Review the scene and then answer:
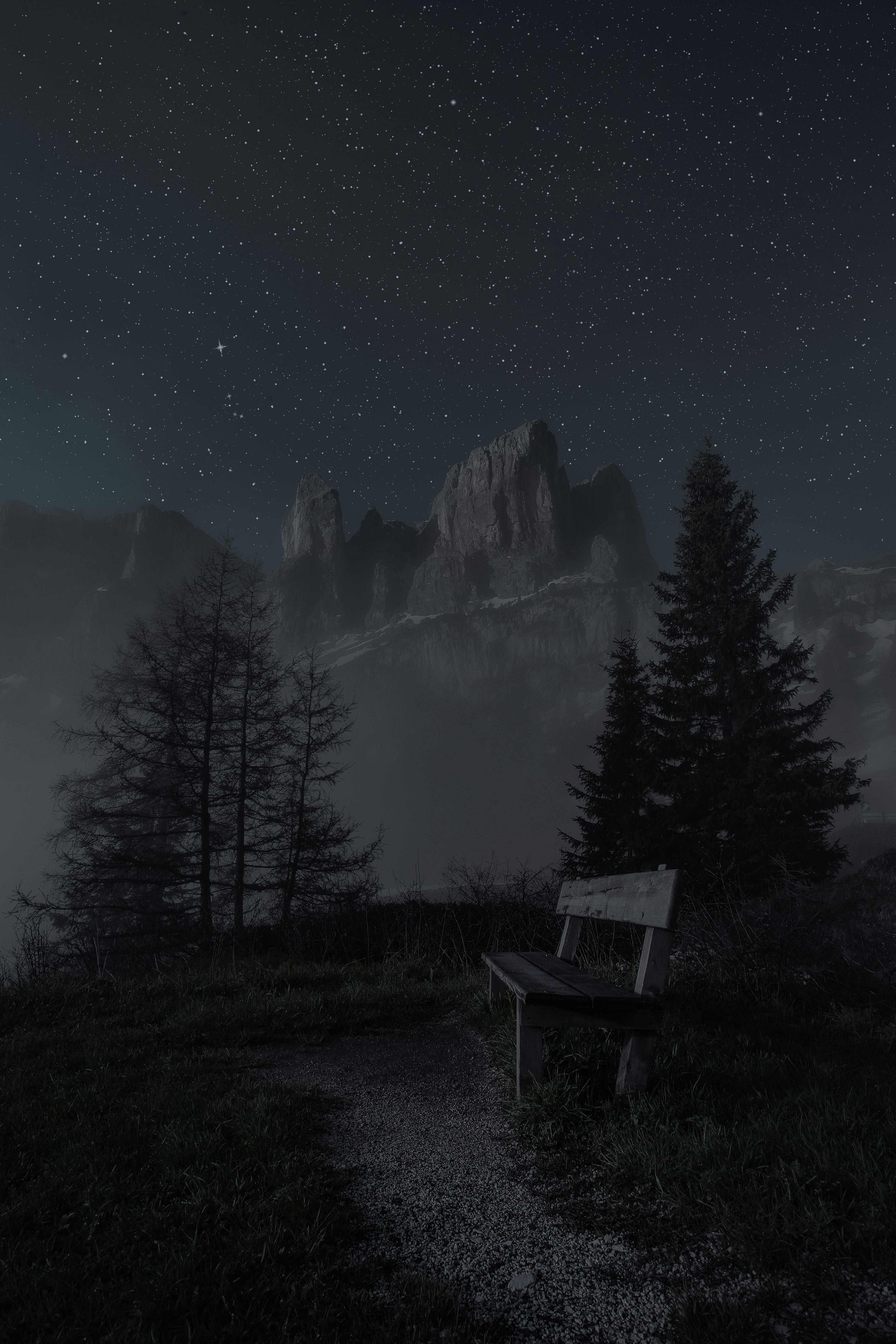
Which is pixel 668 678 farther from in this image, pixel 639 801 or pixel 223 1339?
pixel 223 1339

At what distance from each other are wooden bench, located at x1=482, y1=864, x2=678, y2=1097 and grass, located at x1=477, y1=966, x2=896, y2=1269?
0.44ft

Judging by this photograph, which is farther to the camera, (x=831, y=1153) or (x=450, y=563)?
(x=450, y=563)

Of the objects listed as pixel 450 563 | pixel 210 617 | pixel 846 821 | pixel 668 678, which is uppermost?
pixel 450 563

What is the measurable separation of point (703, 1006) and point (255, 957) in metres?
5.40

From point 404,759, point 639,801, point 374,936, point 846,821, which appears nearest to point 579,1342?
point 374,936

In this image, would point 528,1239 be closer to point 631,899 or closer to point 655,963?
point 655,963

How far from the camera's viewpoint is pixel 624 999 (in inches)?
112

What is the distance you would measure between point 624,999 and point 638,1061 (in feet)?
1.12

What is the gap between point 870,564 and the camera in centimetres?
15138

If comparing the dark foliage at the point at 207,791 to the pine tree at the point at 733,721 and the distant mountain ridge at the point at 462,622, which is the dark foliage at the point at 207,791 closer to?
the pine tree at the point at 733,721

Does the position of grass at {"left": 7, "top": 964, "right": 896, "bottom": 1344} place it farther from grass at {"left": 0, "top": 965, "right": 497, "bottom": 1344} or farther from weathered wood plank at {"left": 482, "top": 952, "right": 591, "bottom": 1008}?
weathered wood plank at {"left": 482, "top": 952, "right": 591, "bottom": 1008}

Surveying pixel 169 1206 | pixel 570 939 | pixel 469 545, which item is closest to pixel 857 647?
pixel 469 545

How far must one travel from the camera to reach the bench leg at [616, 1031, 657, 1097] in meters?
2.89

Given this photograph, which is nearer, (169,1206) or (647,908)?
(169,1206)
